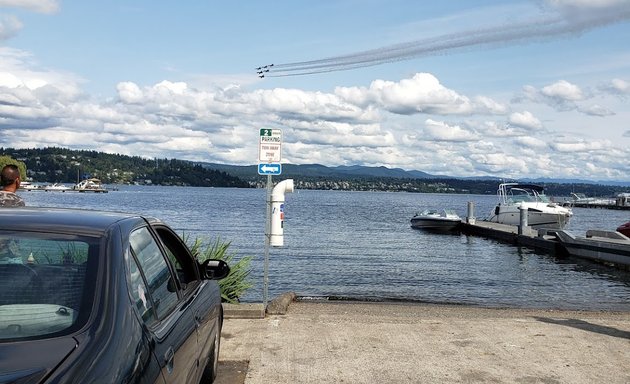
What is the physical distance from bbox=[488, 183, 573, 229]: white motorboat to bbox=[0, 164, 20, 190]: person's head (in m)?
37.9

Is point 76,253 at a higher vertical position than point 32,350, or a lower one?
higher

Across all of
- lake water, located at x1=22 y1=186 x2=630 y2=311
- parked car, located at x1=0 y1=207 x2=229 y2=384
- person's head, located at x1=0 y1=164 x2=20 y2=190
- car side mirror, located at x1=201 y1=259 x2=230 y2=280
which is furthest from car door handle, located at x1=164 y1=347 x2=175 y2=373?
lake water, located at x1=22 y1=186 x2=630 y2=311

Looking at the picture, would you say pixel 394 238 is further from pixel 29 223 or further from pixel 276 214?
pixel 29 223

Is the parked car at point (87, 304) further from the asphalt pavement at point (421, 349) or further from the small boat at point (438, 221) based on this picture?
the small boat at point (438, 221)

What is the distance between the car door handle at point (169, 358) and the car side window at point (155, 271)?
19 centimetres

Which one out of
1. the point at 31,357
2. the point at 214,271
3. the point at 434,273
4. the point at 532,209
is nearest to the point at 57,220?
the point at 31,357

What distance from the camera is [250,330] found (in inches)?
288

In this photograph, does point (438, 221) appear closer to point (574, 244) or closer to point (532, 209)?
point (532, 209)

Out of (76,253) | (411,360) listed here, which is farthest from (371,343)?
(76,253)

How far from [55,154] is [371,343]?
186m

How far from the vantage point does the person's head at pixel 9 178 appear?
6.70 metres

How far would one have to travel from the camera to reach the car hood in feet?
7.14

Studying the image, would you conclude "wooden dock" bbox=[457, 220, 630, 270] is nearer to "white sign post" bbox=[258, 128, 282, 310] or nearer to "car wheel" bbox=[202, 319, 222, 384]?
"white sign post" bbox=[258, 128, 282, 310]

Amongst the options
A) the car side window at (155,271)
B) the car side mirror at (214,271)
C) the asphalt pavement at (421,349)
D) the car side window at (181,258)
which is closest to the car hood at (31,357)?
the car side window at (155,271)
